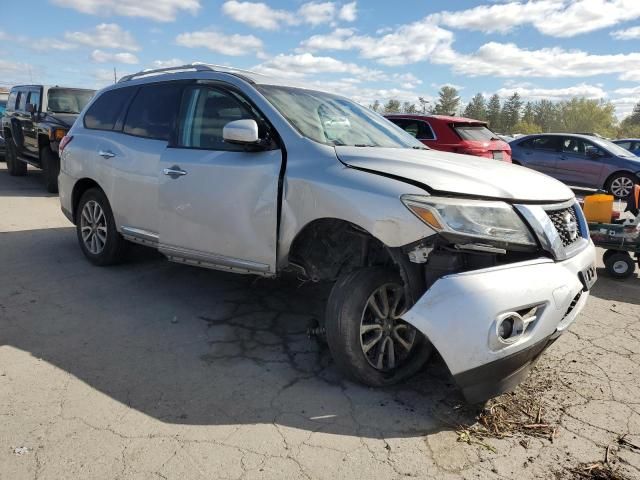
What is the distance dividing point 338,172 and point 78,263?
3512 millimetres

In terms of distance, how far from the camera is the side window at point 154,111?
Result: 4293 mm

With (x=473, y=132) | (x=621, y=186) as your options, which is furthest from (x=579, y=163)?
(x=473, y=132)

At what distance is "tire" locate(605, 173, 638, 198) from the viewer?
1218 centimetres

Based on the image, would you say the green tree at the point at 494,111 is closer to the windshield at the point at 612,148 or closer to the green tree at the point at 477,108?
the green tree at the point at 477,108

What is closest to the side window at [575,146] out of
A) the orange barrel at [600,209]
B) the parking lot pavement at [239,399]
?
the orange barrel at [600,209]

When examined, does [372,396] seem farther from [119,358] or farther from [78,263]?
[78,263]

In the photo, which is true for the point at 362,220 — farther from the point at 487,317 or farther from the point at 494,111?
the point at 494,111

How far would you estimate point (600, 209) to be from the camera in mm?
5902

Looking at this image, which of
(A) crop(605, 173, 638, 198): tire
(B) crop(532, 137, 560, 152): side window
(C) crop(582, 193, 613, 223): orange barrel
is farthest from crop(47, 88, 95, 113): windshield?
(A) crop(605, 173, 638, 198): tire

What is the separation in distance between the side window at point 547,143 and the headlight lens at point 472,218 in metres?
11.8

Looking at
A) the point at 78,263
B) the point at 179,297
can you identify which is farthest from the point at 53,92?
the point at 179,297

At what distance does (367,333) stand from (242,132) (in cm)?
148

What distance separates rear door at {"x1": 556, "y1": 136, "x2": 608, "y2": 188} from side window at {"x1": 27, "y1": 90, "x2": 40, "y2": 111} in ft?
38.8

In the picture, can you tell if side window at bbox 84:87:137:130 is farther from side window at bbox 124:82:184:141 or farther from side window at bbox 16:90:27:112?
side window at bbox 16:90:27:112
